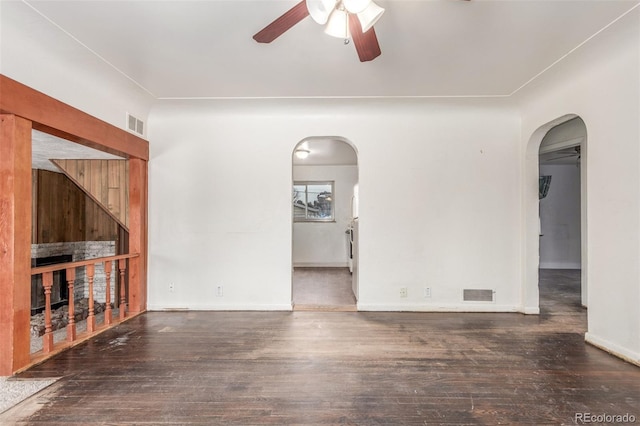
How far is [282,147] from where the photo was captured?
145 inches

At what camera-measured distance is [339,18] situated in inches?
69.1

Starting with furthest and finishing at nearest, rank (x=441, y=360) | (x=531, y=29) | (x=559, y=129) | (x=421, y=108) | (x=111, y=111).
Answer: (x=559, y=129)
(x=421, y=108)
(x=111, y=111)
(x=441, y=360)
(x=531, y=29)

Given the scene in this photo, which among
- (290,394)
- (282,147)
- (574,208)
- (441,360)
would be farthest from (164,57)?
(574,208)

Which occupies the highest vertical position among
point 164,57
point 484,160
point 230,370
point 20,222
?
point 164,57

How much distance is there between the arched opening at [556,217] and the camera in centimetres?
351

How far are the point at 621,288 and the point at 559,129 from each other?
8.61 ft

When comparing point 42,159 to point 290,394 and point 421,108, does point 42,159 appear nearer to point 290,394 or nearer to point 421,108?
point 290,394

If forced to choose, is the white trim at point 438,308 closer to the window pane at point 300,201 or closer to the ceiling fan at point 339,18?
the ceiling fan at point 339,18

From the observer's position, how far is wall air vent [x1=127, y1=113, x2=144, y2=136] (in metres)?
3.34

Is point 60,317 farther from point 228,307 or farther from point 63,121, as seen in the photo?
point 63,121

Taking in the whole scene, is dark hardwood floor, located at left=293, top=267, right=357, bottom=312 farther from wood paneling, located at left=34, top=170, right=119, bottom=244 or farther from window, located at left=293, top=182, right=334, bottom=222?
wood paneling, located at left=34, top=170, right=119, bottom=244

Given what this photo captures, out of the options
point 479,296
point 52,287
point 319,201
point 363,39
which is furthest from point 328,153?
point 52,287

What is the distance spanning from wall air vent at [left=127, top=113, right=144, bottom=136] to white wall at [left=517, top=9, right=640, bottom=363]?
4.27m

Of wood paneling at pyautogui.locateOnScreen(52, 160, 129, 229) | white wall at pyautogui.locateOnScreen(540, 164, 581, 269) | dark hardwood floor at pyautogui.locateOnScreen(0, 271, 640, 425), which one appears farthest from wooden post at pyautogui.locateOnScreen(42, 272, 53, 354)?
white wall at pyautogui.locateOnScreen(540, 164, 581, 269)
